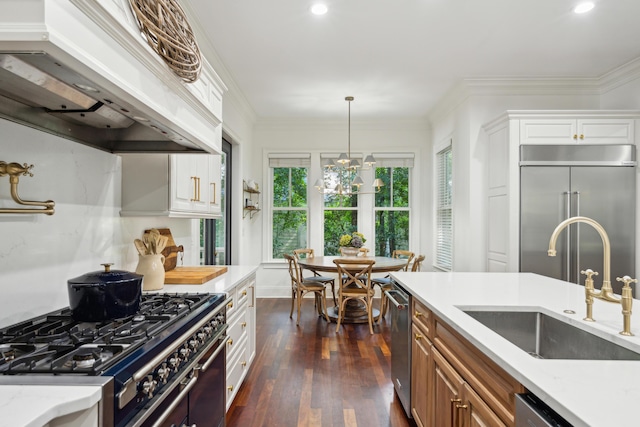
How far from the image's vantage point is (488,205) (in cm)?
416

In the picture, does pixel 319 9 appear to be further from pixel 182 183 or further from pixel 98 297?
pixel 98 297

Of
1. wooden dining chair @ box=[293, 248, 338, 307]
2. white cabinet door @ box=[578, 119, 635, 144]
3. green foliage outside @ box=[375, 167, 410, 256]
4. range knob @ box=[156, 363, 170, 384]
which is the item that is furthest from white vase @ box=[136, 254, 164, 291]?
green foliage outside @ box=[375, 167, 410, 256]

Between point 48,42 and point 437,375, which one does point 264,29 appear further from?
point 437,375

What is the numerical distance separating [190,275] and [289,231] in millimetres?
3596

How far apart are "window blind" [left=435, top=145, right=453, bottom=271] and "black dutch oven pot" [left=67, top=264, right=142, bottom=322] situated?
13.9 ft

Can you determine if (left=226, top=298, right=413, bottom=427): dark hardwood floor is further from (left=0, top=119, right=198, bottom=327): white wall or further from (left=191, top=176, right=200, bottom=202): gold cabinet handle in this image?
(left=191, top=176, right=200, bottom=202): gold cabinet handle

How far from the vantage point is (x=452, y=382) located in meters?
1.53

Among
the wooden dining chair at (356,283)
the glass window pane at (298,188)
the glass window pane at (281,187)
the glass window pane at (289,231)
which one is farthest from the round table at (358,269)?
the glass window pane at (281,187)

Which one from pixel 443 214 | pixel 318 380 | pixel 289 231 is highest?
pixel 443 214

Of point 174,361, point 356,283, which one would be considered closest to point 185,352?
point 174,361

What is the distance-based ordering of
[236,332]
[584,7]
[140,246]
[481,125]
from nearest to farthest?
[140,246] → [236,332] → [584,7] → [481,125]

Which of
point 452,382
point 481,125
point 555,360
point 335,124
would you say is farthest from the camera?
point 335,124

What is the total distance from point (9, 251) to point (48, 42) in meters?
0.95

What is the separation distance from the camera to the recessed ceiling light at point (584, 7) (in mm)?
2710
